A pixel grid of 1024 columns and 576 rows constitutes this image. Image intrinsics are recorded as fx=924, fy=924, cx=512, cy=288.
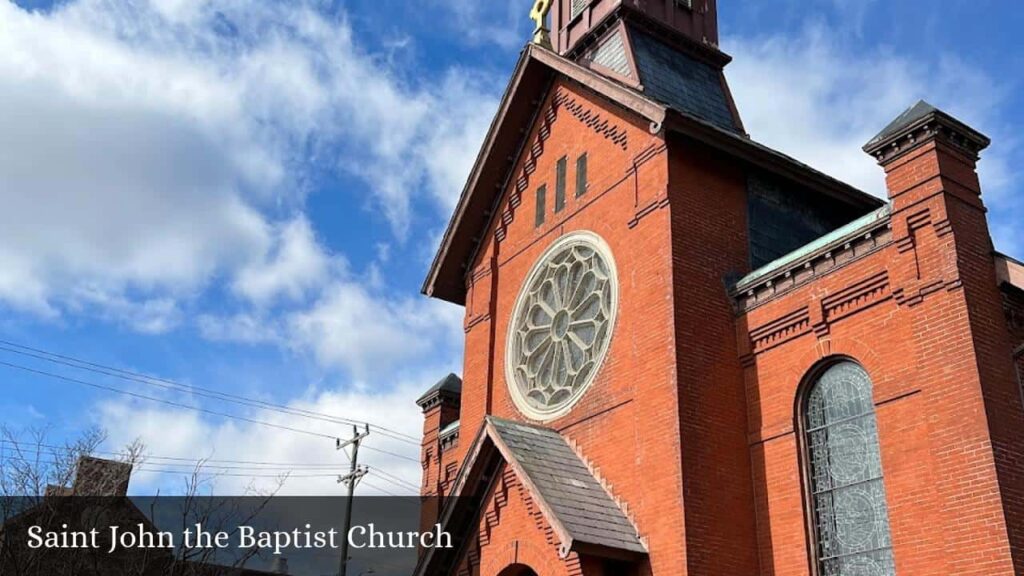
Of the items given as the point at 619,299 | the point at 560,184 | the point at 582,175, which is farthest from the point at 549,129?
the point at 619,299

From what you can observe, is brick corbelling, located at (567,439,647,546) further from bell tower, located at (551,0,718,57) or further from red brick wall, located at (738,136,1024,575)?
bell tower, located at (551,0,718,57)

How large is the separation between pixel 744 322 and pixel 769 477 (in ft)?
8.60

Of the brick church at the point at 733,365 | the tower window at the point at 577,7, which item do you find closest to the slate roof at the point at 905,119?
the brick church at the point at 733,365

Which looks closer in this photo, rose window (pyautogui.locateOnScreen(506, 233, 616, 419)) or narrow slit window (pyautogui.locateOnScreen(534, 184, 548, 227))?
rose window (pyautogui.locateOnScreen(506, 233, 616, 419))

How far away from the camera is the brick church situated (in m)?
11.8

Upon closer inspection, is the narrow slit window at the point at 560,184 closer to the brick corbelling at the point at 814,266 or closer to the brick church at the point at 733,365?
the brick church at the point at 733,365

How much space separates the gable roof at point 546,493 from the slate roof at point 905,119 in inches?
264

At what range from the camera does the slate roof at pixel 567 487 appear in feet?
43.5

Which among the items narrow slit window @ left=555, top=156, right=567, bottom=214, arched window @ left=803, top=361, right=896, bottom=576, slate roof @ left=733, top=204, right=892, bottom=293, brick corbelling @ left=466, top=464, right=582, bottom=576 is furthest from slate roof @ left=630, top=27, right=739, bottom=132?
brick corbelling @ left=466, top=464, right=582, bottom=576

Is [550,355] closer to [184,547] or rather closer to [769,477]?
[769,477]

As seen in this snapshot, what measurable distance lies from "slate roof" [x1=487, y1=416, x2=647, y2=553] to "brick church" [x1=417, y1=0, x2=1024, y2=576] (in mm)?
52

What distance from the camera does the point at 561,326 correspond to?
58.7ft

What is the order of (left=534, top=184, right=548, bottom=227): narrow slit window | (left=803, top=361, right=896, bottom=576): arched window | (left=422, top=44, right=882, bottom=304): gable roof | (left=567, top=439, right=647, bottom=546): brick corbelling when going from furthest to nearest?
1. (left=534, top=184, right=548, bottom=227): narrow slit window
2. (left=422, top=44, right=882, bottom=304): gable roof
3. (left=567, top=439, right=647, bottom=546): brick corbelling
4. (left=803, top=361, right=896, bottom=576): arched window

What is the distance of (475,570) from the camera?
15109 millimetres
